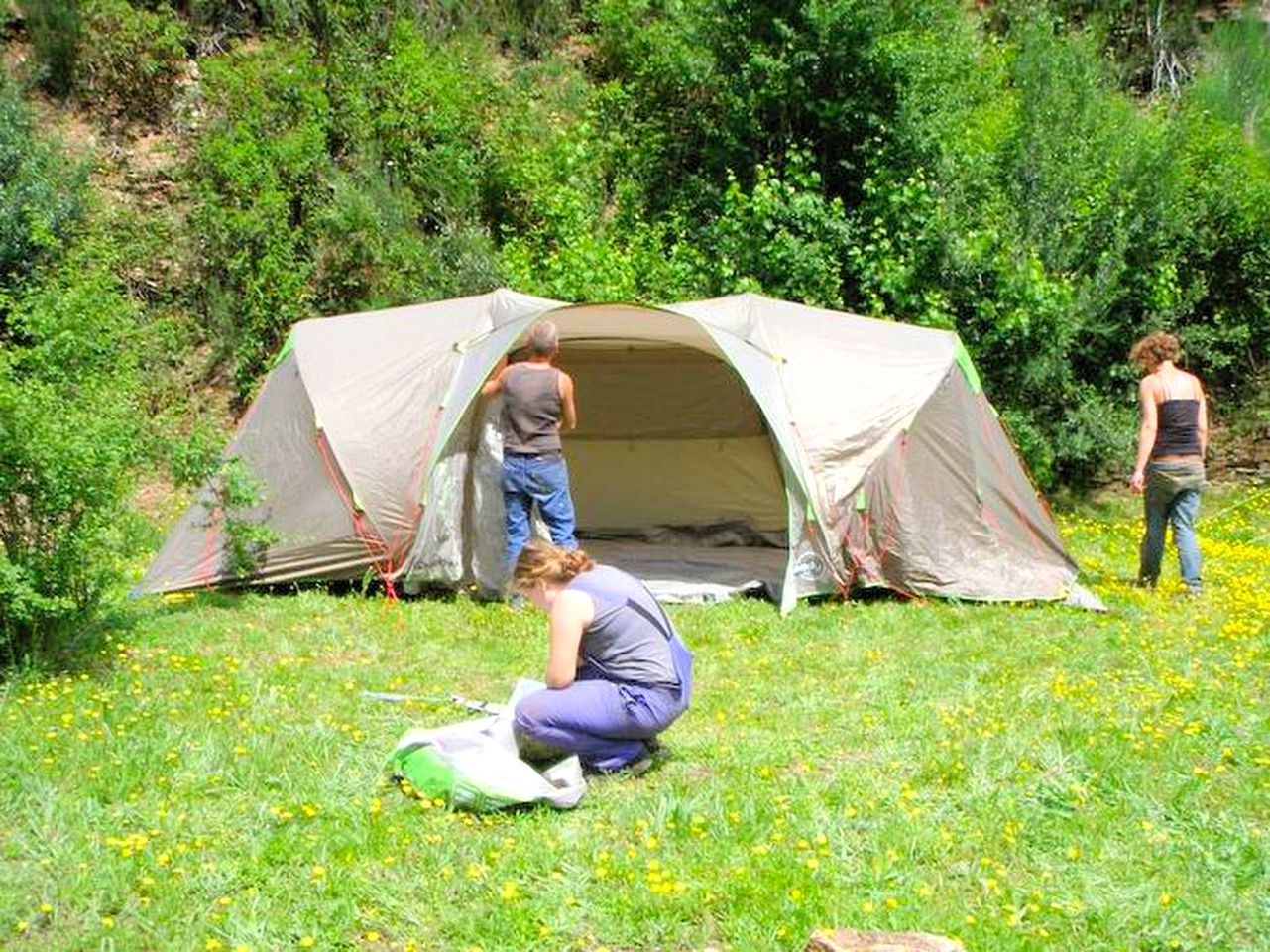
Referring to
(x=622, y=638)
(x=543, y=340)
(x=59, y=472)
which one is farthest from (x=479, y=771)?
(x=543, y=340)

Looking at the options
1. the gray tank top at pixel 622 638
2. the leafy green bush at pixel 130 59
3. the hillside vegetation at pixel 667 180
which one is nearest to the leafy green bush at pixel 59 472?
the gray tank top at pixel 622 638

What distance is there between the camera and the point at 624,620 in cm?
472

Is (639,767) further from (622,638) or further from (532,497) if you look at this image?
(532,497)

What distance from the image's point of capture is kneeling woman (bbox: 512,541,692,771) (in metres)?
4.68

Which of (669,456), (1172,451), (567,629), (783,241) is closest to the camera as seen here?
(567,629)

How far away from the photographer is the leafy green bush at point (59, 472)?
5.50 metres

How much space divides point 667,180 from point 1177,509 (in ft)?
23.8

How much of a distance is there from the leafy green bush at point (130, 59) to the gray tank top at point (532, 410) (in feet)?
28.7

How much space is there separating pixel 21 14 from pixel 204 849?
512 inches

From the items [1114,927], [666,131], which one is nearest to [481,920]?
[1114,927]

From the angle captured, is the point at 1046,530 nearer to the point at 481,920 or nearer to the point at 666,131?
the point at 481,920

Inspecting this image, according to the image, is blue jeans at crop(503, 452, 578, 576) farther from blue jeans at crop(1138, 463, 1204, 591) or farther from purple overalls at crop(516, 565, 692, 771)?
→ blue jeans at crop(1138, 463, 1204, 591)

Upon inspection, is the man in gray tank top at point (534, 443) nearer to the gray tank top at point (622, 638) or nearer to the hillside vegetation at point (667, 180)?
the gray tank top at point (622, 638)

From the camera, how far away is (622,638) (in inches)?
186
